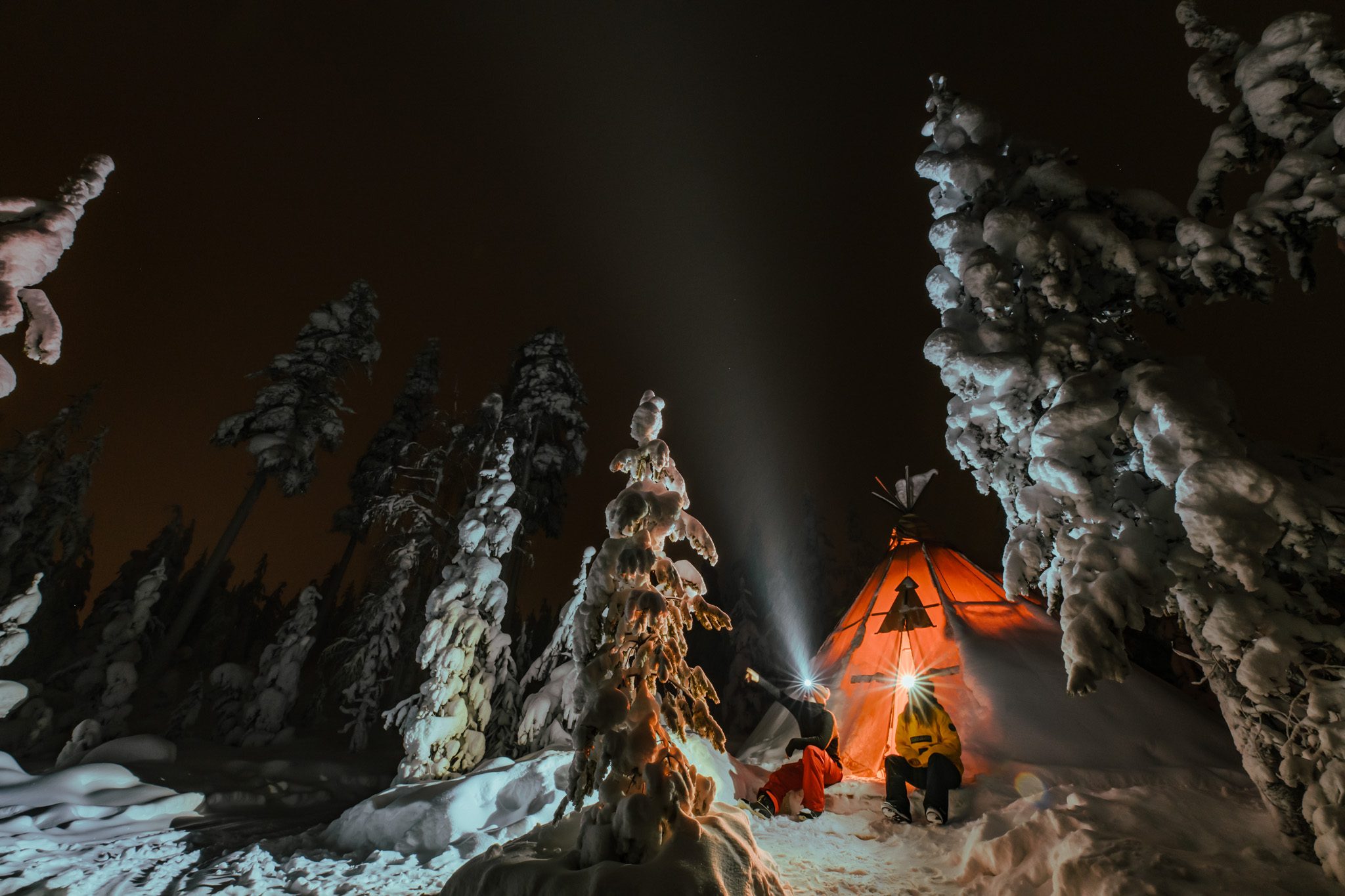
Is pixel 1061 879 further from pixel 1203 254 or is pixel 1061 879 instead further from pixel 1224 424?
pixel 1203 254

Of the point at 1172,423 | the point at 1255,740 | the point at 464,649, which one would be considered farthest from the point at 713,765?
the point at 1172,423

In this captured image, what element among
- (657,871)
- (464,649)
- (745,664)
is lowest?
(657,871)

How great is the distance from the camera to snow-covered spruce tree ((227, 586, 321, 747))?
16.0 metres

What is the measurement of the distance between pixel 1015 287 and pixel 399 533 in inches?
647

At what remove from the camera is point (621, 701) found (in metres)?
4.12

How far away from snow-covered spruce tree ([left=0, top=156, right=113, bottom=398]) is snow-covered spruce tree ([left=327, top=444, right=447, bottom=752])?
486 inches

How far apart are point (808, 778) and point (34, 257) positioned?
930 cm

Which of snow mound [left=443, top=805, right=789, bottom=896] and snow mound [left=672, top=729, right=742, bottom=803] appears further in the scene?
snow mound [left=672, top=729, right=742, bottom=803]

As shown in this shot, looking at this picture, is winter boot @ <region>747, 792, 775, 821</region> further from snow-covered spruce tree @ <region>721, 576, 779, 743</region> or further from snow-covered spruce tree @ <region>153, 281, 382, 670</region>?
snow-covered spruce tree @ <region>153, 281, 382, 670</region>

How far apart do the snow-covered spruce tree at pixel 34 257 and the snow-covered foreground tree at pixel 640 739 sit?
13.1 feet

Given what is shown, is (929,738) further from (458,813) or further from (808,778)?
(458,813)

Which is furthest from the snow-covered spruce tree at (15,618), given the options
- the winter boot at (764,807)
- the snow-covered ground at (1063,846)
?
the snow-covered ground at (1063,846)

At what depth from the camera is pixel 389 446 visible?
2381 centimetres

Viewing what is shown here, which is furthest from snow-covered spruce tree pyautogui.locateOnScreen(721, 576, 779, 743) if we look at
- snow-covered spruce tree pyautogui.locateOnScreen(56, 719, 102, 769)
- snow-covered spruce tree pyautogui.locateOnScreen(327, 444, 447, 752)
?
snow-covered spruce tree pyautogui.locateOnScreen(56, 719, 102, 769)
